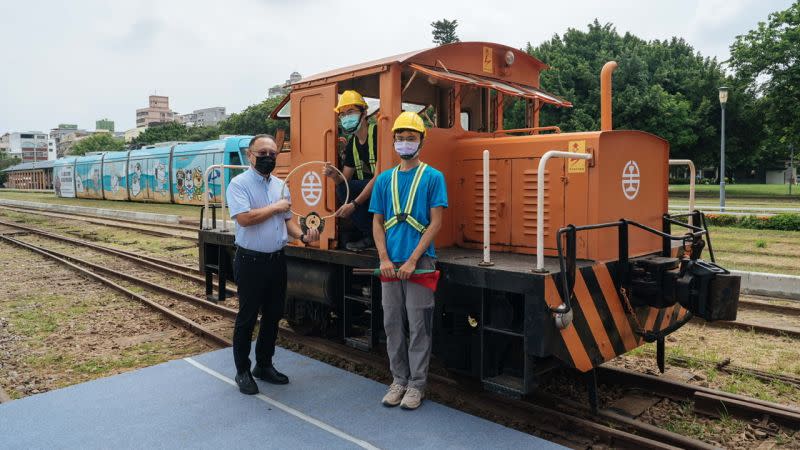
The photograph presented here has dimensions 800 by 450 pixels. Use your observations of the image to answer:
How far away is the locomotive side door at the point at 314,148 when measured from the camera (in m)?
5.46

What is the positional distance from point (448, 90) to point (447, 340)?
8.07 feet

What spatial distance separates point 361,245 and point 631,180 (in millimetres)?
2416

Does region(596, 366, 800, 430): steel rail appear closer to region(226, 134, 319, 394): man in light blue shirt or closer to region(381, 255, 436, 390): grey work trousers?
region(381, 255, 436, 390): grey work trousers

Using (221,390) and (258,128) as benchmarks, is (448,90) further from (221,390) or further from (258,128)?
(258,128)

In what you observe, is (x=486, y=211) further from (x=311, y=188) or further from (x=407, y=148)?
(x=311, y=188)

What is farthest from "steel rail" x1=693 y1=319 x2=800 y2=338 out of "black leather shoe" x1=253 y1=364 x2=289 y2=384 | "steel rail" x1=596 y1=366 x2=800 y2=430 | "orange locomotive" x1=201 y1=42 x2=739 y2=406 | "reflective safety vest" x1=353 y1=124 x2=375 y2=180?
"black leather shoe" x1=253 y1=364 x2=289 y2=384

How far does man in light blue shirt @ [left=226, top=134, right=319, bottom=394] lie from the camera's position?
4.50m

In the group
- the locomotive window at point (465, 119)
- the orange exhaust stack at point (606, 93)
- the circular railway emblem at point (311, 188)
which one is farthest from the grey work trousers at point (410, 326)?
the locomotive window at point (465, 119)

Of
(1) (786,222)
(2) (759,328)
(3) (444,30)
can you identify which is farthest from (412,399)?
(3) (444,30)

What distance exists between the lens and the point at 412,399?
435 centimetres

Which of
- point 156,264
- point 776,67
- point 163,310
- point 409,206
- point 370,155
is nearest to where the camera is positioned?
point 409,206

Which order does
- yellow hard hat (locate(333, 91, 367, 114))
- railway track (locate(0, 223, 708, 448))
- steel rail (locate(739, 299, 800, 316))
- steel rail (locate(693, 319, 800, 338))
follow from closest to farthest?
railway track (locate(0, 223, 708, 448)), yellow hard hat (locate(333, 91, 367, 114)), steel rail (locate(693, 319, 800, 338)), steel rail (locate(739, 299, 800, 316))

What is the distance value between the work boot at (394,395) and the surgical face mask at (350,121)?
223 cm

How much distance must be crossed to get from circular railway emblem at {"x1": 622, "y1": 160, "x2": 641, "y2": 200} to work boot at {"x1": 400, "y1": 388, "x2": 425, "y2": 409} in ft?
7.77
